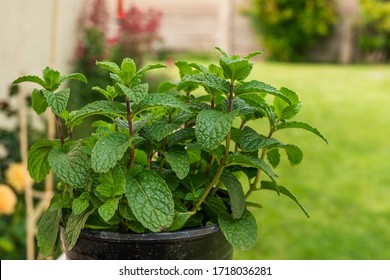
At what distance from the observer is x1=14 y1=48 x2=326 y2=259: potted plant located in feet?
2.80

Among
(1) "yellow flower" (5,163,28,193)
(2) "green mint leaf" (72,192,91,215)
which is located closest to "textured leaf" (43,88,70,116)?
(2) "green mint leaf" (72,192,91,215)

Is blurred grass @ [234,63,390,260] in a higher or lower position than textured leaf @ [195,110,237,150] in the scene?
lower

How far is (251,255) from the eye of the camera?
312cm

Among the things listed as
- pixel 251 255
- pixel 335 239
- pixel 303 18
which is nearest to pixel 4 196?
pixel 251 255

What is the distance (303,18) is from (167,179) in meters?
9.01

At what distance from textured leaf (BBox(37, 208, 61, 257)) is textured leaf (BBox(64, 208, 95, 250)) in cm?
4

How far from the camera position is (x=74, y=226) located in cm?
88

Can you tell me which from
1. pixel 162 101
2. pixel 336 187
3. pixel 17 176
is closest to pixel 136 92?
pixel 162 101

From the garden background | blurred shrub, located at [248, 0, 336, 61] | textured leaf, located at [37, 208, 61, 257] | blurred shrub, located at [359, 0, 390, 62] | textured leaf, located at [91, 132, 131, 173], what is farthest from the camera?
blurred shrub, located at [248, 0, 336, 61]

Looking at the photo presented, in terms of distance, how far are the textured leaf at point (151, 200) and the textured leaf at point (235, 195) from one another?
0.29 ft

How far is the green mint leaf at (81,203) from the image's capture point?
0.87 m

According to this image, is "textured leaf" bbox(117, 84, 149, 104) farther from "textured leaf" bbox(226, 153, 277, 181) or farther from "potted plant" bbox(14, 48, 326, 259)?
"textured leaf" bbox(226, 153, 277, 181)

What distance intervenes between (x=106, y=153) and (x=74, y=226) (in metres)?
0.12
